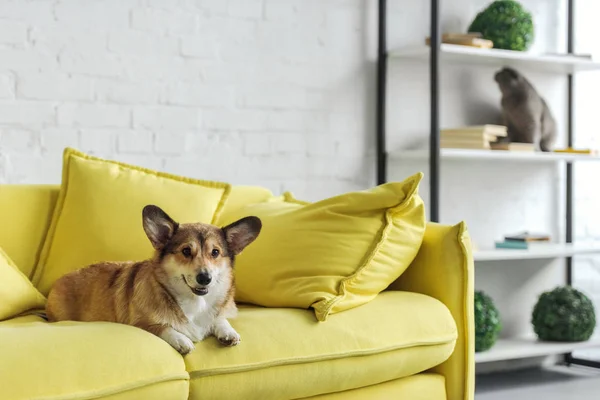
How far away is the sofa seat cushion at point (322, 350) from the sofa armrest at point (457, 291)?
0.17 feet

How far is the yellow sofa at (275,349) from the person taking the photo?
175 centimetres

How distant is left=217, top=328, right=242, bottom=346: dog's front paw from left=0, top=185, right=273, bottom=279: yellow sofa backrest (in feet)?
2.36

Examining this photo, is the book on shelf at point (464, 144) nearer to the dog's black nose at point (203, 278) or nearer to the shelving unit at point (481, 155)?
the shelving unit at point (481, 155)

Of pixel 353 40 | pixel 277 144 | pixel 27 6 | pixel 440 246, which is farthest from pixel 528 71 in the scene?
pixel 27 6

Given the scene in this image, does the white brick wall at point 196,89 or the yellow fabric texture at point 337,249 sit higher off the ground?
the white brick wall at point 196,89

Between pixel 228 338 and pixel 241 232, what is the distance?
0.26m

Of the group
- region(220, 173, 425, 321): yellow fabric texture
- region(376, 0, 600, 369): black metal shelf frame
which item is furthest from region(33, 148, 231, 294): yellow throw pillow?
region(376, 0, 600, 369): black metal shelf frame

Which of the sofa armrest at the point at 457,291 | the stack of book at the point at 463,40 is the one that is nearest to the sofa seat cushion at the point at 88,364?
the sofa armrest at the point at 457,291

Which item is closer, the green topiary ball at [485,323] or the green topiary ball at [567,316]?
the green topiary ball at [485,323]

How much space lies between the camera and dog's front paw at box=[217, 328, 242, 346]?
1.96 m

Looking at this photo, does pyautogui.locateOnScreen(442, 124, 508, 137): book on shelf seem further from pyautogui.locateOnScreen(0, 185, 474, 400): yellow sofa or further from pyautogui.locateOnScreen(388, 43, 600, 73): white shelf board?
pyautogui.locateOnScreen(0, 185, 474, 400): yellow sofa

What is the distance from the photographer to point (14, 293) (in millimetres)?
2266

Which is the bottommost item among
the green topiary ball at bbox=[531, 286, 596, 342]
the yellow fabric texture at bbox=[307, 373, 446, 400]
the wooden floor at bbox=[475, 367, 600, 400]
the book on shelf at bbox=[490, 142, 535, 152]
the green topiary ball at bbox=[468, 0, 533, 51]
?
the wooden floor at bbox=[475, 367, 600, 400]

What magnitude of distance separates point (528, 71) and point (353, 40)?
0.92 metres
